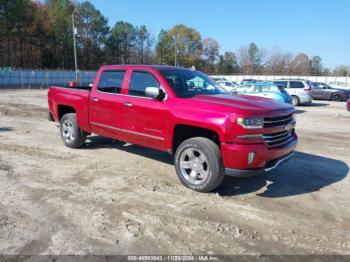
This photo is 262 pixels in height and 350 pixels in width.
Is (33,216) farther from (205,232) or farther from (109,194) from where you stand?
(205,232)

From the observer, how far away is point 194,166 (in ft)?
16.9

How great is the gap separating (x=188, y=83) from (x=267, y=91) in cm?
1211

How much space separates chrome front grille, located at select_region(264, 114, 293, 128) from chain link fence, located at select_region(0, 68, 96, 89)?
3828cm

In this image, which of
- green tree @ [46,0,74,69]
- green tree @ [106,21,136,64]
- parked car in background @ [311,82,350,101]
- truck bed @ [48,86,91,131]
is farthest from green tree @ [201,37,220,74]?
truck bed @ [48,86,91,131]

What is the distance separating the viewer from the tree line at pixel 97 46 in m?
69.4

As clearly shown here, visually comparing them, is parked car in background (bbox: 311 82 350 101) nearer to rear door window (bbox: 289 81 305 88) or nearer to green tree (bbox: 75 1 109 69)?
rear door window (bbox: 289 81 305 88)

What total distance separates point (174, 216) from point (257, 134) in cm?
162

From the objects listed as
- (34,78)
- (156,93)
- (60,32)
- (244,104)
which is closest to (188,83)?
(156,93)

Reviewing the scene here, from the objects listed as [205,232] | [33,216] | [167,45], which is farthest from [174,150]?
[167,45]

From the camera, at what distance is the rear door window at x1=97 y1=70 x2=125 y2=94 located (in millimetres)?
6376

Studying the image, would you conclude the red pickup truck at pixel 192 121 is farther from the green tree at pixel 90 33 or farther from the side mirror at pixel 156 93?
the green tree at pixel 90 33

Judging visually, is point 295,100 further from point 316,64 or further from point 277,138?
point 316,64

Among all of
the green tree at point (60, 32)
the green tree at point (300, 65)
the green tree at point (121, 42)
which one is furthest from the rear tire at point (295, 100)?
the green tree at point (300, 65)

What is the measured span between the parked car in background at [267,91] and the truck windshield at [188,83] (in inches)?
420
